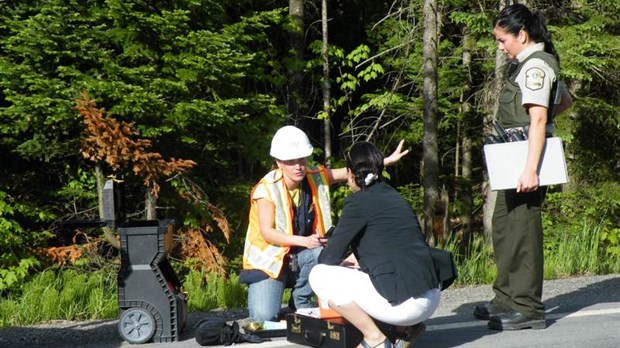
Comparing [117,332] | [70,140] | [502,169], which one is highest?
[70,140]

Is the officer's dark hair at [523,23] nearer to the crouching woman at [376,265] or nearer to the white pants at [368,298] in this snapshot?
the crouching woman at [376,265]

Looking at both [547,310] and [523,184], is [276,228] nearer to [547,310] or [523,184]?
[523,184]

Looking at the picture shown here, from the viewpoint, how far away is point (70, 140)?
12.6 meters

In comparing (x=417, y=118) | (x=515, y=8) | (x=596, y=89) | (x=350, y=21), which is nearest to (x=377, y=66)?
(x=417, y=118)

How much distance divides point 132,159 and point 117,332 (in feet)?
18.9

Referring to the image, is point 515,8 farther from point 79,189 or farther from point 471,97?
point 471,97

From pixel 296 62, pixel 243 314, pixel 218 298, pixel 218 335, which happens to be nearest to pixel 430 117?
pixel 296 62

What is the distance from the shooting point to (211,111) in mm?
12609

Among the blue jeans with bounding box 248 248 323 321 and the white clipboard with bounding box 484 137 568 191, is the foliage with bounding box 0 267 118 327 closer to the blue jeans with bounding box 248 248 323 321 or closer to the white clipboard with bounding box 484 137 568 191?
the blue jeans with bounding box 248 248 323 321

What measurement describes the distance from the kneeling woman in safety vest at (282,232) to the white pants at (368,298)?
1.93 ft

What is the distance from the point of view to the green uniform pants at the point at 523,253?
6.29 meters

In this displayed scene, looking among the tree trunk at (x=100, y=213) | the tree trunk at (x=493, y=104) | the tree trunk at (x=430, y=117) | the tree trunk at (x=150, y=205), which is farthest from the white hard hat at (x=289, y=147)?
the tree trunk at (x=430, y=117)

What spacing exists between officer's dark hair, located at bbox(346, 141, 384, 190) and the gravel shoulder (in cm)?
168

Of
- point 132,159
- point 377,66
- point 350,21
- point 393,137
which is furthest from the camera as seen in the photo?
point 350,21
